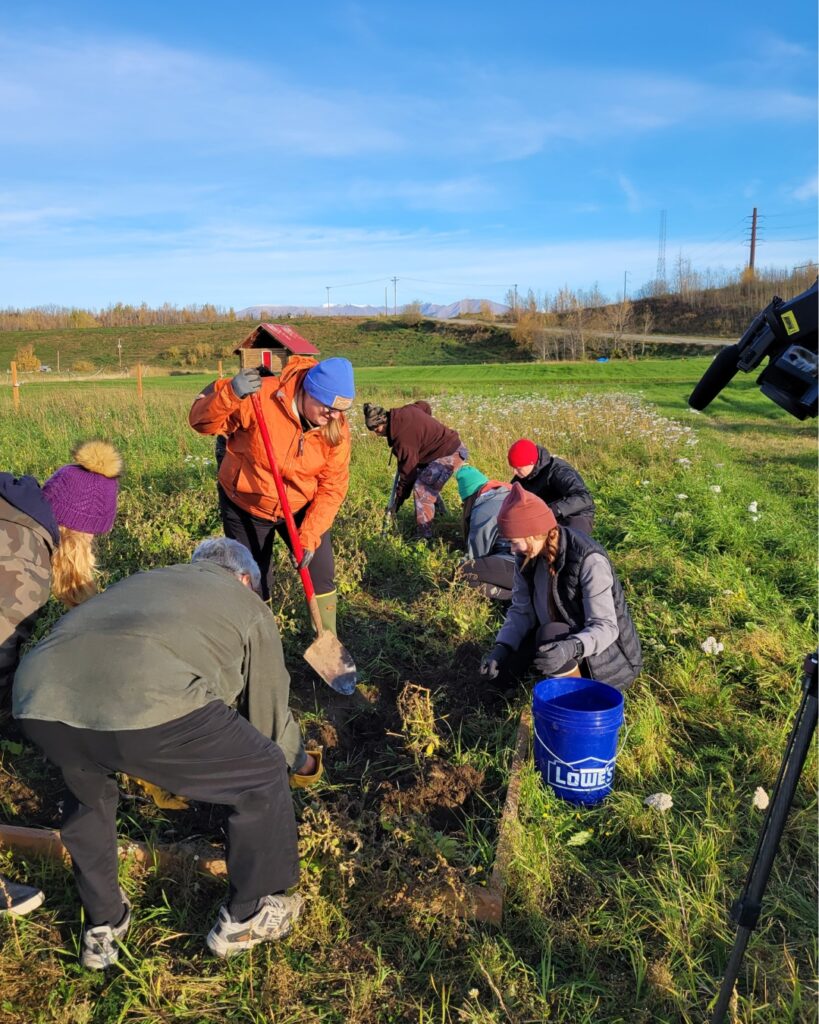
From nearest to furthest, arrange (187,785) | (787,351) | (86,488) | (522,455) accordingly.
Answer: (787,351) < (187,785) < (86,488) < (522,455)

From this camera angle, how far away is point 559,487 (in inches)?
217

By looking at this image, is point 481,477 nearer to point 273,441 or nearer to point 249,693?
point 273,441

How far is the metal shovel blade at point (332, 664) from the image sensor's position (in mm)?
4105

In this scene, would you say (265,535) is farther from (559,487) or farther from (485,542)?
(559,487)

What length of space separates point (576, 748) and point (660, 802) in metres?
0.39

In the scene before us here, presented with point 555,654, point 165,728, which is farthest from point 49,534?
point 555,654

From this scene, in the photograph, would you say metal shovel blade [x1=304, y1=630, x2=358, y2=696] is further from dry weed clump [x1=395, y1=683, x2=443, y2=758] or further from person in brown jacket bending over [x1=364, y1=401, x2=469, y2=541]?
person in brown jacket bending over [x1=364, y1=401, x2=469, y2=541]

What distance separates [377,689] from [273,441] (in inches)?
59.9

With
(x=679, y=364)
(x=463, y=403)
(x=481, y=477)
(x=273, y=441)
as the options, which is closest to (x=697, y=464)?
(x=481, y=477)

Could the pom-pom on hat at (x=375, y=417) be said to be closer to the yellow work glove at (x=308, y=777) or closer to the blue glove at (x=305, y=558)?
the blue glove at (x=305, y=558)

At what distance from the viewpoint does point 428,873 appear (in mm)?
2586

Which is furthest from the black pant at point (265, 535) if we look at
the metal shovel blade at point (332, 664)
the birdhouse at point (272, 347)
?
the birdhouse at point (272, 347)

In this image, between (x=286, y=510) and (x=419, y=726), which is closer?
(x=419, y=726)

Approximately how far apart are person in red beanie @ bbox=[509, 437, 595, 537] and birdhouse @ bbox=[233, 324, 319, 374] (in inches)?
67.6
